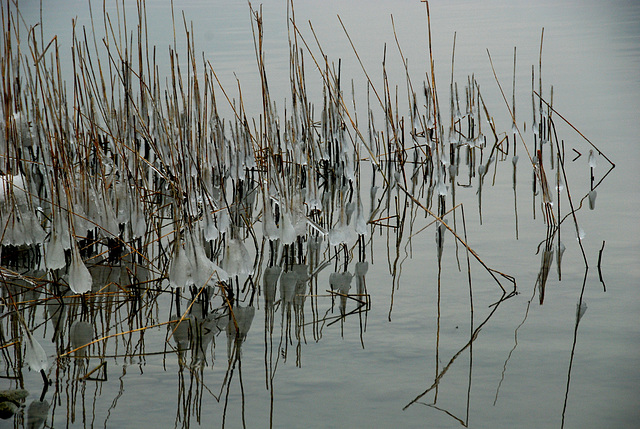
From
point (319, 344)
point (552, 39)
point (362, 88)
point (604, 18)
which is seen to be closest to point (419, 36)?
point (552, 39)

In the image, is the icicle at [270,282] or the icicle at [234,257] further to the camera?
the icicle at [270,282]

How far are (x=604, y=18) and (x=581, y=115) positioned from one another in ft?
22.2

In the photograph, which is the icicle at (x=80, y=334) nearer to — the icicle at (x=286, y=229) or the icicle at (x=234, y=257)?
the icicle at (x=234, y=257)

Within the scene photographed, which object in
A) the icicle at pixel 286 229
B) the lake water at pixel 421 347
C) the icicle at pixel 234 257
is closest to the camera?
the lake water at pixel 421 347

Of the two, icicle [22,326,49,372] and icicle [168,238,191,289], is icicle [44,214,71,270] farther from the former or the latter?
icicle [22,326,49,372]

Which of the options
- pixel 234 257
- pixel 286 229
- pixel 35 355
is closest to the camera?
pixel 35 355

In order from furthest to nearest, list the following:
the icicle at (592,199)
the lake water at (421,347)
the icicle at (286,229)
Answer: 1. the icicle at (592,199)
2. the icicle at (286,229)
3. the lake water at (421,347)

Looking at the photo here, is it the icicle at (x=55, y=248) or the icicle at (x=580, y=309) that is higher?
the icicle at (x=55, y=248)

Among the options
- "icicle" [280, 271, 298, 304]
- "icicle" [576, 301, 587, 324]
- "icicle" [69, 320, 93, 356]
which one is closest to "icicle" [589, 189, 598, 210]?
"icicle" [576, 301, 587, 324]

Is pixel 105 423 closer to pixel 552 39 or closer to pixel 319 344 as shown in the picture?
pixel 319 344

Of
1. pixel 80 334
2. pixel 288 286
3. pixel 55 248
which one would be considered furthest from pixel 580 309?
pixel 55 248

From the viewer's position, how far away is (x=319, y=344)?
79.0 inches

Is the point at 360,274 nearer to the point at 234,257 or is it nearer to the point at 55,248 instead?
the point at 234,257

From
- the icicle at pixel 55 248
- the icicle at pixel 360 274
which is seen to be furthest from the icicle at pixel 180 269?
the icicle at pixel 360 274
